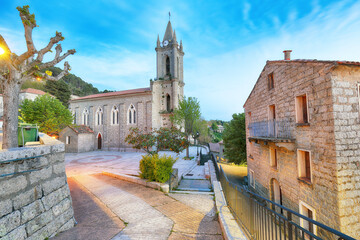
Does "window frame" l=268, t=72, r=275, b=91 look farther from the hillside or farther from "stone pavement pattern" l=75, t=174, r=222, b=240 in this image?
the hillside

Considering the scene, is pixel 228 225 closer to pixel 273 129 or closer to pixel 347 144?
pixel 347 144

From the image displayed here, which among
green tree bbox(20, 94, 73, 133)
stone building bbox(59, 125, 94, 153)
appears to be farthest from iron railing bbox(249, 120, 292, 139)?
green tree bbox(20, 94, 73, 133)

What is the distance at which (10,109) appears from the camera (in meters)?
4.34

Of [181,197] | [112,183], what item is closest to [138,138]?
[112,183]

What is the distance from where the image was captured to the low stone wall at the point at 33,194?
290 centimetres

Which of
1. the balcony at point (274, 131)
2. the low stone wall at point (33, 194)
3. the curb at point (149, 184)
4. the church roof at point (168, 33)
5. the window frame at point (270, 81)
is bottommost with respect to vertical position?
the curb at point (149, 184)

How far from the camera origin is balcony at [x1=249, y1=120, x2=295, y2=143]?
8.46 m

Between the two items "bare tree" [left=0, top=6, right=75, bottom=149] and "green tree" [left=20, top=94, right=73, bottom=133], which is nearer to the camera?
"bare tree" [left=0, top=6, right=75, bottom=149]

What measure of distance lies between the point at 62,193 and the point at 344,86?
9861 mm

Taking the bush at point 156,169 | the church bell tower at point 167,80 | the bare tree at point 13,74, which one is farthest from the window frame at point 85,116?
the bare tree at point 13,74

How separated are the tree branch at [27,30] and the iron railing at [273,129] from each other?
1094 cm

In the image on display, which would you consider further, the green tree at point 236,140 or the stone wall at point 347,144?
the green tree at point 236,140

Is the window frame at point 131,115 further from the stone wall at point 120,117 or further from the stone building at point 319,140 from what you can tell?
the stone building at point 319,140

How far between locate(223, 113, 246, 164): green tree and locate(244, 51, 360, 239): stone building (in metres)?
11.6
